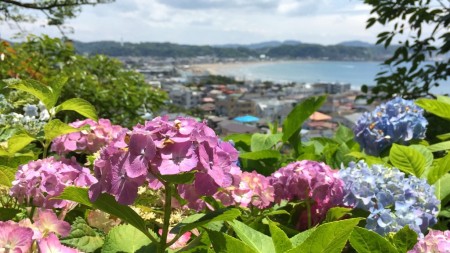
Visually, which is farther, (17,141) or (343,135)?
(343,135)

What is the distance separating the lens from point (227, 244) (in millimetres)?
776

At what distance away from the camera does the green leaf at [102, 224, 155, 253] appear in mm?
907

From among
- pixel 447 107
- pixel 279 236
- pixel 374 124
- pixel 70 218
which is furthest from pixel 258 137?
pixel 279 236

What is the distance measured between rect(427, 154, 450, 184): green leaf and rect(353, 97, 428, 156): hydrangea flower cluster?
22.7 inches

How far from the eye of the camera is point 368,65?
171500mm

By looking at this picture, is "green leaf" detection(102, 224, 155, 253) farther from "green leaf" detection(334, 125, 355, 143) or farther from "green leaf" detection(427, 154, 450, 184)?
"green leaf" detection(334, 125, 355, 143)

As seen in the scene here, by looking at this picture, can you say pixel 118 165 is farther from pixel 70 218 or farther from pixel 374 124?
pixel 374 124

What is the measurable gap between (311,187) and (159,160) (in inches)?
24.9

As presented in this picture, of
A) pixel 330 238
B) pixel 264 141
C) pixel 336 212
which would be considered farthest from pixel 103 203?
pixel 264 141

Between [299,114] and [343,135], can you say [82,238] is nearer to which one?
[299,114]

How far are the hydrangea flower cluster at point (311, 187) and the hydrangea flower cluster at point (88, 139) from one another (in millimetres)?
472

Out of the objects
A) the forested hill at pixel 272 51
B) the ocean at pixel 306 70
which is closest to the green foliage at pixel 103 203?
the ocean at pixel 306 70

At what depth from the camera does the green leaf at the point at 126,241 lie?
2.98ft

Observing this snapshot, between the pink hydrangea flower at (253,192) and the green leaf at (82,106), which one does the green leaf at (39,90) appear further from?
the pink hydrangea flower at (253,192)
